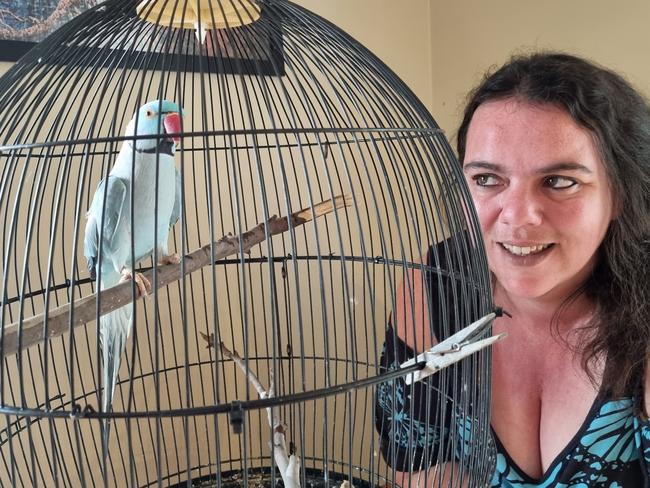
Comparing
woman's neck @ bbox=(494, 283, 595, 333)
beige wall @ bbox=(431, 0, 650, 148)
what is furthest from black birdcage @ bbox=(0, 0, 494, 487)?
beige wall @ bbox=(431, 0, 650, 148)

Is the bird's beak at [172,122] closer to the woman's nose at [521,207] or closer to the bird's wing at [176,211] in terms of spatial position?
the bird's wing at [176,211]

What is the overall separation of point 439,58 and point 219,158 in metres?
0.70

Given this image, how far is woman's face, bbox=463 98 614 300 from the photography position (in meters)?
0.81

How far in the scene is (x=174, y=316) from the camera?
117cm

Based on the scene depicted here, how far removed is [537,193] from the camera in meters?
0.82

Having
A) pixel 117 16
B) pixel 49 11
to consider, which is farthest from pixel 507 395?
pixel 49 11

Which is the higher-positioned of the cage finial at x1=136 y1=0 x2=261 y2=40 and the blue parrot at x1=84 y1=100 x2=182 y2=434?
the cage finial at x1=136 y1=0 x2=261 y2=40

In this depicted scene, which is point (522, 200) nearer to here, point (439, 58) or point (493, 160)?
point (493, 160)

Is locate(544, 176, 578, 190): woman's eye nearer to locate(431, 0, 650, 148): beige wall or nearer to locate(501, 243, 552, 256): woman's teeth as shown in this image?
locate(501, 243, 552, 256): woman's teeth

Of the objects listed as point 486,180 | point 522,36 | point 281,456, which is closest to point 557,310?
point 486,180

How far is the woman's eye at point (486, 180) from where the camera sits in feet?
2.82

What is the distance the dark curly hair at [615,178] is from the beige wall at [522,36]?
38 cm

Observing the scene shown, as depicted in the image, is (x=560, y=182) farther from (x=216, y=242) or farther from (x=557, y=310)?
(x=216, y=242)

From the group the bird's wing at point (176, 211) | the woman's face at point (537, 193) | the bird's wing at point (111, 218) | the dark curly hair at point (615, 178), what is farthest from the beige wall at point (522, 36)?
the bird's wing at point (111, 218)
